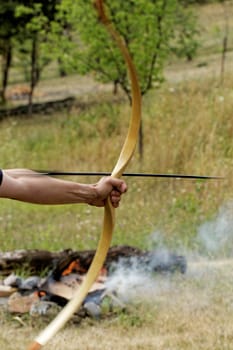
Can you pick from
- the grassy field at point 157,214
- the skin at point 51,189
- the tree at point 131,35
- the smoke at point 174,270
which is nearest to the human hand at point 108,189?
the skin at point 51,189

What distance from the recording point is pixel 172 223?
7137 mm

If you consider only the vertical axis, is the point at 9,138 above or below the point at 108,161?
below

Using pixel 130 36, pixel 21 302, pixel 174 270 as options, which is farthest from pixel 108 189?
pixel 130 36

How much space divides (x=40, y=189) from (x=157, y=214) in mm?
4187

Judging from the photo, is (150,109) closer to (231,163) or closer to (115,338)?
(231,163)

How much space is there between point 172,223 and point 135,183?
1.54 m

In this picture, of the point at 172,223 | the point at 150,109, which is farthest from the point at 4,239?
the point at 150,109

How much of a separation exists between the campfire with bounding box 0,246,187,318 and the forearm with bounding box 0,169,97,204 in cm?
207

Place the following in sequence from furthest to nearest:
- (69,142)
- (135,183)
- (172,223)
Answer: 1. (69,142)
2. (135,183)
3. (172,223)

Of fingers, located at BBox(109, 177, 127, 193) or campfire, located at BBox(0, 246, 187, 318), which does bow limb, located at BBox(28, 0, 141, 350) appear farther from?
campfire, located at BBox(0, 246, 187, 318)

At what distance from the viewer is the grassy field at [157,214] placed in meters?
5.13

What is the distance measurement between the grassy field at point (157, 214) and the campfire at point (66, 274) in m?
0.09

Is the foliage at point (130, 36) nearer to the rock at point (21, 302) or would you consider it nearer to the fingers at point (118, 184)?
the rock at point (21, 302)

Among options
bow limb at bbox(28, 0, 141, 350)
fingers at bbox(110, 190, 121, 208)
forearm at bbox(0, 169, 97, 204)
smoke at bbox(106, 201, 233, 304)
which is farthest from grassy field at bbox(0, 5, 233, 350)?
forearm at bbox(0, 169, 97, 204)
